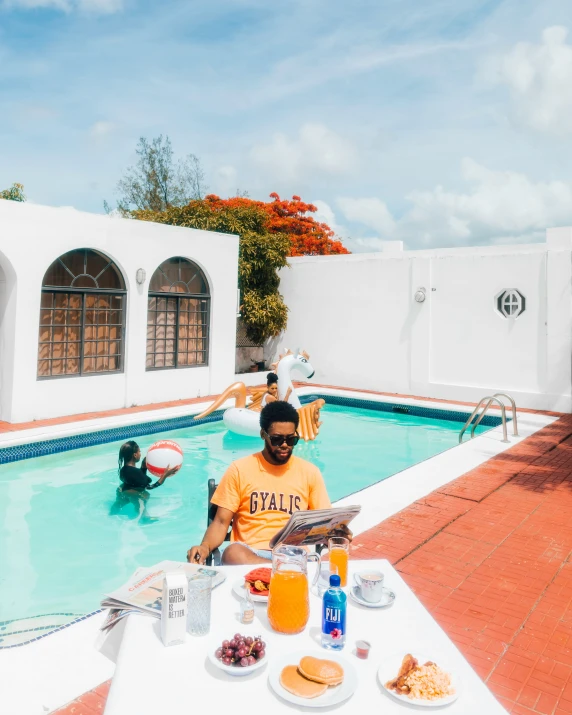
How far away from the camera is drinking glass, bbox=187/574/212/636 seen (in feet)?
5.69

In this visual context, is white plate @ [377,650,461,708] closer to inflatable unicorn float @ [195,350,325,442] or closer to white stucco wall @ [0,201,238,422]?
inflatable unicorn float @ [195,350,325,442]

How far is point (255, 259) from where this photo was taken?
14.6 m

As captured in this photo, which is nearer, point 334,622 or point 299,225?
point 334,622

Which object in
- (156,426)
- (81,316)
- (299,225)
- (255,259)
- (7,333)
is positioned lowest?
(156,426)

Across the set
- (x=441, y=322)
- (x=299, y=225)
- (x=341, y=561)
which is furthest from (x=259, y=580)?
(x=299, y=225)

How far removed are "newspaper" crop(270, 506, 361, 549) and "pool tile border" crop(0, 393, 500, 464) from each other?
20.5ft

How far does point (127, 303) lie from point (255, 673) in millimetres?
9576

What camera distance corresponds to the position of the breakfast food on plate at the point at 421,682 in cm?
146

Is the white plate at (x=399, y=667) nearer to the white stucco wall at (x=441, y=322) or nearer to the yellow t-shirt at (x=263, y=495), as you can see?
the yellow t-shirt at (x=263, y=495)

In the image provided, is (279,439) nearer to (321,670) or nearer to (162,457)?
(321,670)

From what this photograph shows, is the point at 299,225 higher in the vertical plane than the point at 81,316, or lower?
higher

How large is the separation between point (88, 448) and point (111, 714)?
7.33 metres

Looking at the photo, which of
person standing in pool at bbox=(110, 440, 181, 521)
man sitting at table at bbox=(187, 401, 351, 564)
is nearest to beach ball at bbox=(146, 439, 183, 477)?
person standing in pool at bbox=(110, 440, 181, 521)

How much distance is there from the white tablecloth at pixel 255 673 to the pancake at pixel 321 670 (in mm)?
55
